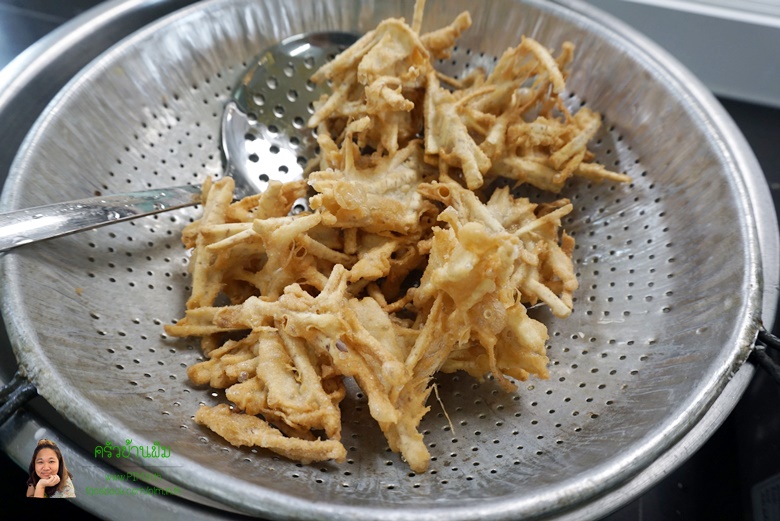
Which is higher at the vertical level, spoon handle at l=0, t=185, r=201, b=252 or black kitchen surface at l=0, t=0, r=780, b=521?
spoon handle at l=0, t=185, r=201, b=252

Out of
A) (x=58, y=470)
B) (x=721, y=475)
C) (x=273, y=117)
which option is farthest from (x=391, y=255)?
(x=721, y=475)

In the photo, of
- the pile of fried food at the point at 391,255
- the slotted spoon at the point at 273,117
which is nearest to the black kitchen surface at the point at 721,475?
the pile of fried food at the point at 391,255

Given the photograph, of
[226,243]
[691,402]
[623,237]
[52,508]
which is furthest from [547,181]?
[52,508]

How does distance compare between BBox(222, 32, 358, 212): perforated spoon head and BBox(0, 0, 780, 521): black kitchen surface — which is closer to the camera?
BBox(0, 0, 780, 521): black kitchen surface

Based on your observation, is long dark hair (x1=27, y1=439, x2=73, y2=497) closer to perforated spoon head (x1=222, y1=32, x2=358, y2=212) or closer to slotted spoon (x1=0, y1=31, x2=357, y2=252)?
slotted spoon (x1=0, y1=31, x2=357, y2=252)

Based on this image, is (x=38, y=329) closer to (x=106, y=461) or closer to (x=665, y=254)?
(x=106, y=461)

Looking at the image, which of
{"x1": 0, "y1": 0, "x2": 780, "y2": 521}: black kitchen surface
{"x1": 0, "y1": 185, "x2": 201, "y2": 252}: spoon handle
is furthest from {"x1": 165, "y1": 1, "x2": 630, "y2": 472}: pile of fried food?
{"x1": 0, "y1": 0, "x2": 780, "y2": 521}: black kitchen surface

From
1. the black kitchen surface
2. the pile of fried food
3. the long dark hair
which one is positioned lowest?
the black kitchen surface
